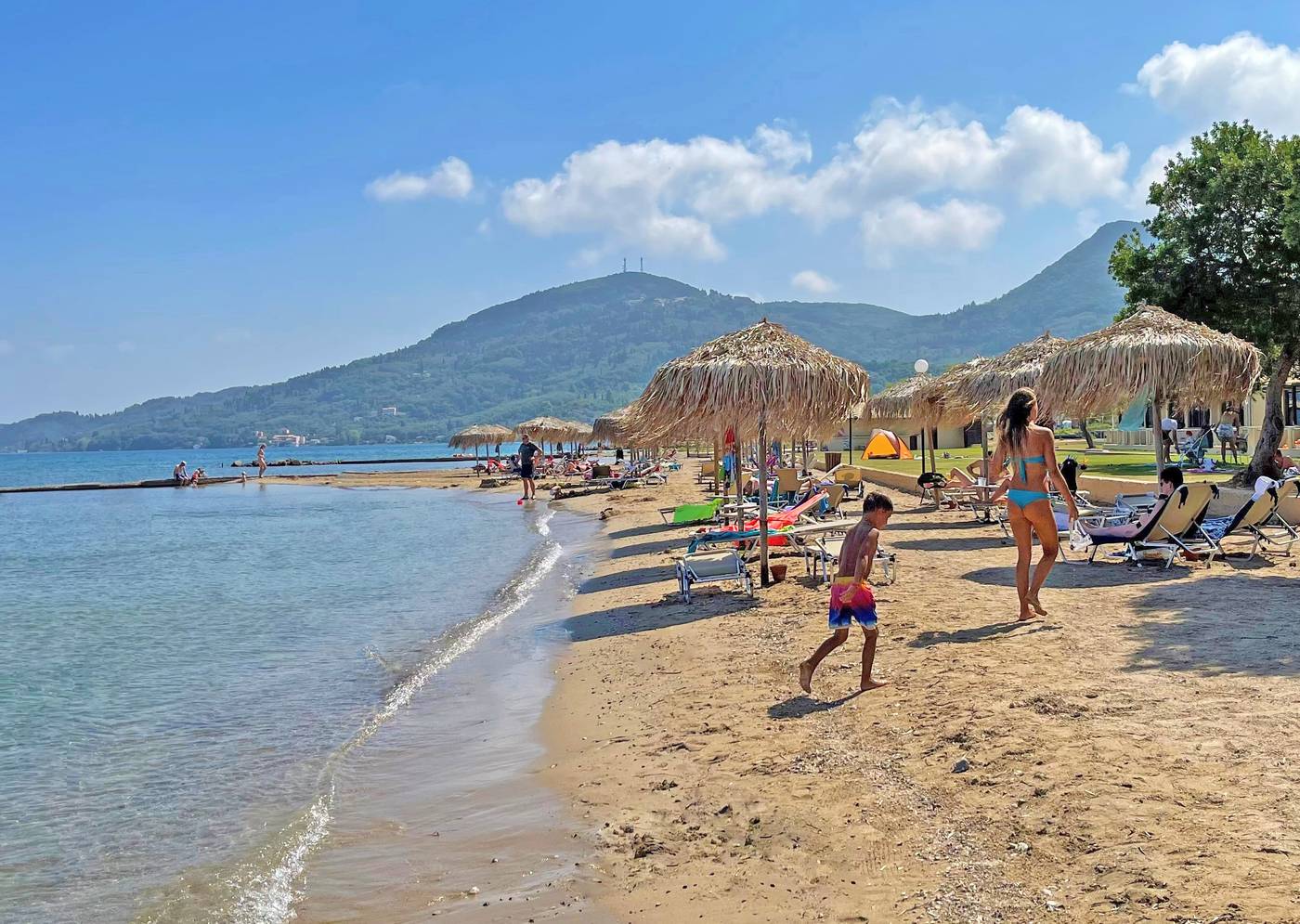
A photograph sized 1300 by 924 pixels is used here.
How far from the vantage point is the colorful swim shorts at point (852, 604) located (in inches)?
221

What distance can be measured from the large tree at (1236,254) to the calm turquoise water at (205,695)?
12.0 metres

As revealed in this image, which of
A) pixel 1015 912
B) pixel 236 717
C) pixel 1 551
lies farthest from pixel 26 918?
pixel 1 551

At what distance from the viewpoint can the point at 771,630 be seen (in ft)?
25.9

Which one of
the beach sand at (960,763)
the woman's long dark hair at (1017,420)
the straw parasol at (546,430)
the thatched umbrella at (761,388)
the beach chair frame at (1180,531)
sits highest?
→ the straw parasol at (546,430)

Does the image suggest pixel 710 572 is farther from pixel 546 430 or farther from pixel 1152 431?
pixel 546 430

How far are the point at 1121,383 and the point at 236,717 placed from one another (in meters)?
9.73

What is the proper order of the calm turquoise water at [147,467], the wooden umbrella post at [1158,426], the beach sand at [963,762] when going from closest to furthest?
the beach sand at [963,762], the wooden umbrella post at [1158,426], the calm turquoise water at [147,467]

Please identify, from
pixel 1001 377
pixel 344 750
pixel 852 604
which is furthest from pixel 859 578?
pixel 1001 377

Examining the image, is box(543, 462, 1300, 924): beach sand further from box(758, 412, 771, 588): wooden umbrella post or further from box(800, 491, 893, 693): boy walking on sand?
box(758, 412, 771, 588): wooden umbrella post

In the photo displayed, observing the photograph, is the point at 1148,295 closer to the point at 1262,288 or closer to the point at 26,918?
the point at 1262,288

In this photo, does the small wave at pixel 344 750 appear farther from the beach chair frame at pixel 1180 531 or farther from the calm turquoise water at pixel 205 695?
the beach chair frame at pixel 1180 531

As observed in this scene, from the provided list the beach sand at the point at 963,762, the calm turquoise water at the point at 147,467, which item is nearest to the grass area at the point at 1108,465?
the beach sand at the point at 963,762

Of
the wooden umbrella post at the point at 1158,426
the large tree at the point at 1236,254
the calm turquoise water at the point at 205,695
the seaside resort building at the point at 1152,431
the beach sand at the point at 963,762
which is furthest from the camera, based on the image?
the seaside resort building at the point at 1152,431

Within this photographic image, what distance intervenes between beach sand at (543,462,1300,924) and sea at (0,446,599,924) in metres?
0.48
